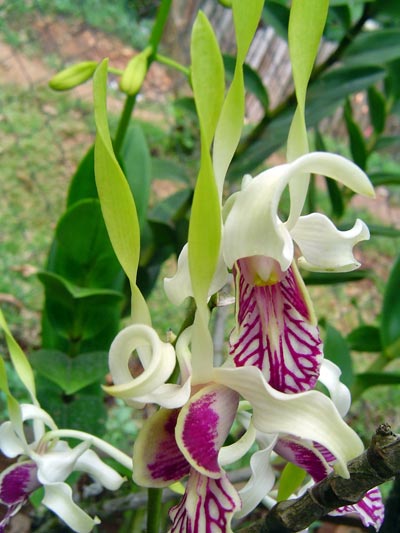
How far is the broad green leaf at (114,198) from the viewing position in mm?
372

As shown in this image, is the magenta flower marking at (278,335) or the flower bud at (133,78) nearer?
the magenta flower marking at (278,335)

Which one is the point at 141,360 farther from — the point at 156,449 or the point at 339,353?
the point at 339,353

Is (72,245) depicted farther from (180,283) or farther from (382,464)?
(382,464)

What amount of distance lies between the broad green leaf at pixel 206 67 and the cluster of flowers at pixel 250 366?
49 millimetres

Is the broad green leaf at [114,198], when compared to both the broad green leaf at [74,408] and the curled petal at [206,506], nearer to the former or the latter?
the curled petal at [206,506]

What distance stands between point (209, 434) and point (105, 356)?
1.73 feet

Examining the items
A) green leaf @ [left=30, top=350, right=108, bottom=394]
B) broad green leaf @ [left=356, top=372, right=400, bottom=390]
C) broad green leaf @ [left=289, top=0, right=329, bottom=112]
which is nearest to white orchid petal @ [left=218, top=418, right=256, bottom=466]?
broad green leaf @ [left=289, top=0, right=329, bottom=112]

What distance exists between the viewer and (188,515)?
1.40ft

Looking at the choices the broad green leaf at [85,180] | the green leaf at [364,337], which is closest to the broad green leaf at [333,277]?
the green leaf at [364,337]

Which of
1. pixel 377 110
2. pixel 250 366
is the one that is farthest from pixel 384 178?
pixel 250 366

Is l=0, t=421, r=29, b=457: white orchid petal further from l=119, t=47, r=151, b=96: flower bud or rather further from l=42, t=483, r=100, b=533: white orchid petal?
l=119, t=47, r=151, b=96: flower bud

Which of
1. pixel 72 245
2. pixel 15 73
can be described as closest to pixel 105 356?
pixel 72 245

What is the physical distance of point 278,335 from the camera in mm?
419

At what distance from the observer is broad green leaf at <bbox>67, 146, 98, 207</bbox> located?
1.00 meters
